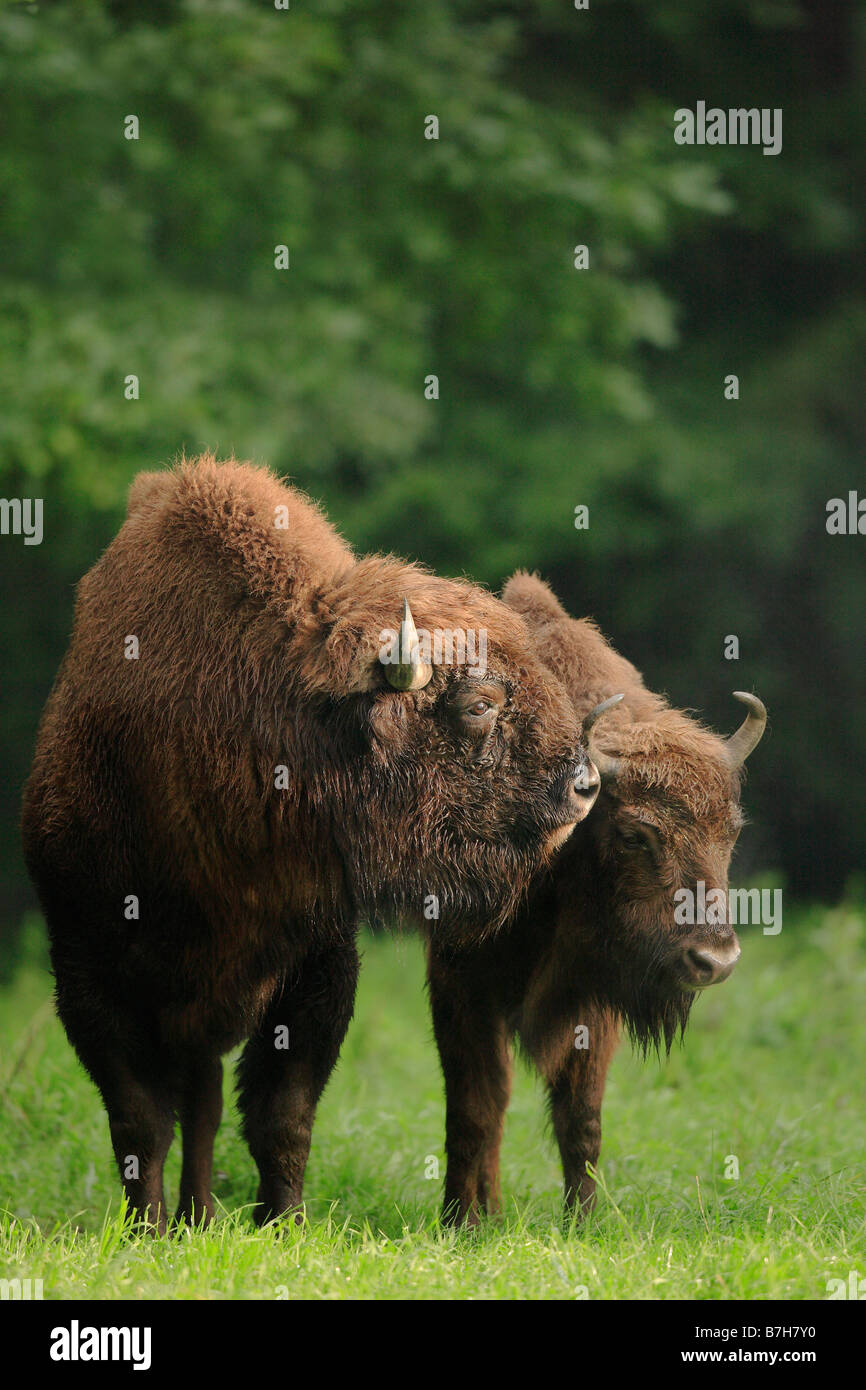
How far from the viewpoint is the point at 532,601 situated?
20.9ft

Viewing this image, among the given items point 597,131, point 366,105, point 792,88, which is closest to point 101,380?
point 366,105

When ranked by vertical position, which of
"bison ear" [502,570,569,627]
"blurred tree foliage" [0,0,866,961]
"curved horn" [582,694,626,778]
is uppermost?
"blurred tree foliage" [0,0,866,961]

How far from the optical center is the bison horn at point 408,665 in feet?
15.9

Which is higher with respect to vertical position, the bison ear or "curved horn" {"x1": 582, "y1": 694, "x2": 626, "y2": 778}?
the bison ear

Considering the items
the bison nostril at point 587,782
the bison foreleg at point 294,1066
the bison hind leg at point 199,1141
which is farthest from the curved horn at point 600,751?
the bison hind leg at point 199,1141

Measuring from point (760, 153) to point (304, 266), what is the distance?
4378 millimetres

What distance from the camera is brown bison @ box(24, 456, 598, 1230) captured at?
5117mm

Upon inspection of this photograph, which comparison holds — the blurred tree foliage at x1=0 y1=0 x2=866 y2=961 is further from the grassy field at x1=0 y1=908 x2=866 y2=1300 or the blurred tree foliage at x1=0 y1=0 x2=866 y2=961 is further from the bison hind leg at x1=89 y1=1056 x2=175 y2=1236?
the bison hind leg at x1=89 y1=1056 x2=175 y2=1236

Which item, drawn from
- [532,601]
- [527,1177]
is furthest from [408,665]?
[527,1177]

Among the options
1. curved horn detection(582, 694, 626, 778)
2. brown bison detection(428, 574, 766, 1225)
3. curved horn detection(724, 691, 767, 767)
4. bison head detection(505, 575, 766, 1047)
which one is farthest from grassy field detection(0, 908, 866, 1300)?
curved horn detection(724, 691, 767, 767)

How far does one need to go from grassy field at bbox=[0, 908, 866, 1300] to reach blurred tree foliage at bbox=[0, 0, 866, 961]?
11.7ft

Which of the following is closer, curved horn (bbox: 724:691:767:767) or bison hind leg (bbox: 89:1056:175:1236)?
bison hind leg (bbox: 89:1056:175:1236)

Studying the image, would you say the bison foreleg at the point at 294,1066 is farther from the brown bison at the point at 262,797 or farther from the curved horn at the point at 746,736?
the curved horn at the point at 746,736

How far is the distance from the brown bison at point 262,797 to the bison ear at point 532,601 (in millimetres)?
896
